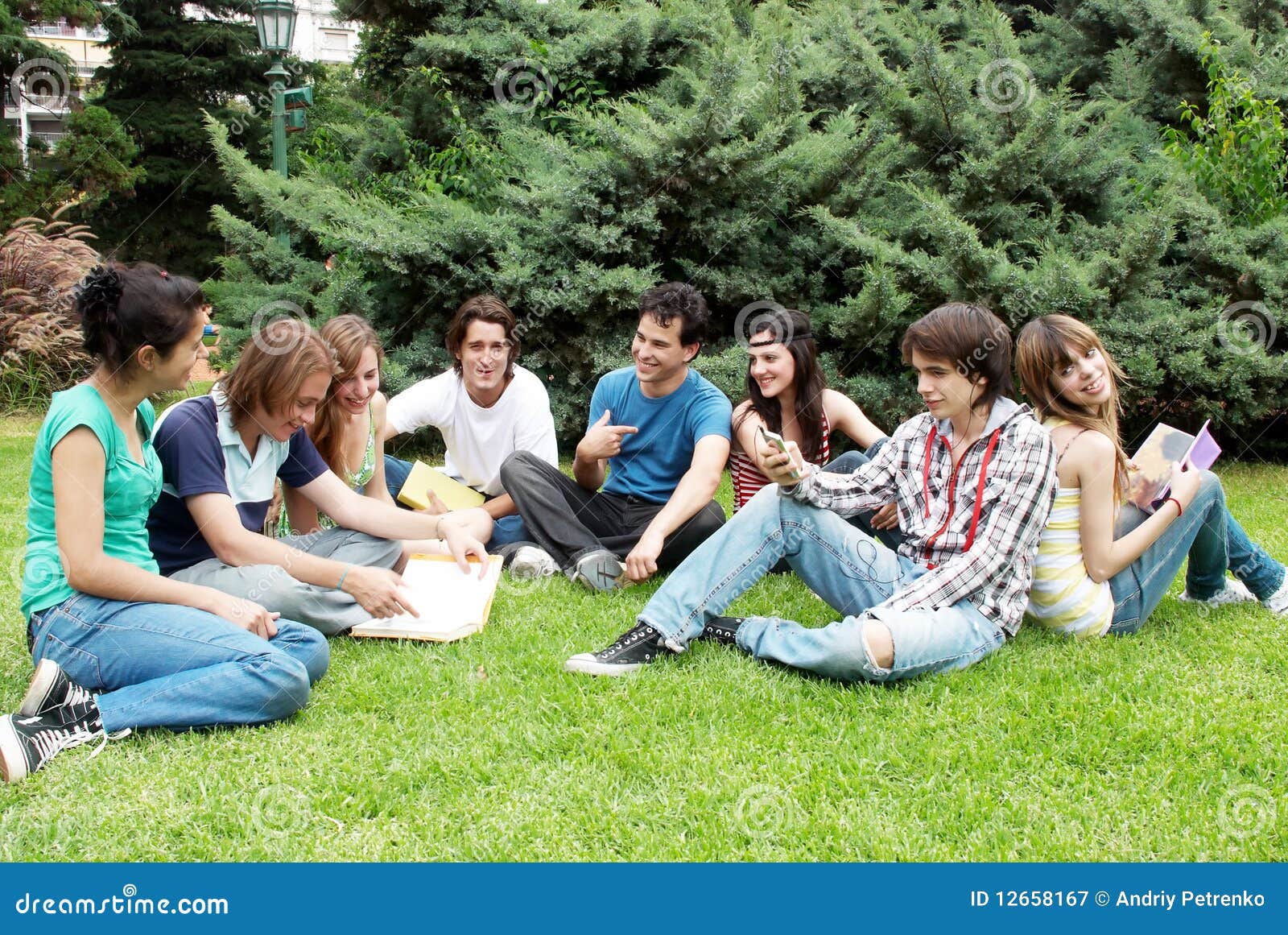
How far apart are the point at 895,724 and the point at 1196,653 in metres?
1.33

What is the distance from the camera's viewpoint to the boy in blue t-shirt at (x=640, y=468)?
14.6 feet

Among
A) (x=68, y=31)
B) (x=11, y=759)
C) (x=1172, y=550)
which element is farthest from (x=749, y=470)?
(x=68, y=31)

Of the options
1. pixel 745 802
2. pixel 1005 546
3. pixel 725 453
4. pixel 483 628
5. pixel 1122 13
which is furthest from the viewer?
pixel 1122 13

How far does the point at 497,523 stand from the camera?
5047 millimetres

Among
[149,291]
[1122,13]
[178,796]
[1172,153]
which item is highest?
[1122,13]

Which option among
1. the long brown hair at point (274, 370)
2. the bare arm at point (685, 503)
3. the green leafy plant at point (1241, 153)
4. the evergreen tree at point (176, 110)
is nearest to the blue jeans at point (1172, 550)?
the bare arm at point (685, 503)

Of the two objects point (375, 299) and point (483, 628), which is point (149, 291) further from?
point (375, 299)

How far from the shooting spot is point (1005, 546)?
129 inches

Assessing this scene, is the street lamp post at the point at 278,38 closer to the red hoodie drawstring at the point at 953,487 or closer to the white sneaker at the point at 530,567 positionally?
the white sneaker at the point at 530,567

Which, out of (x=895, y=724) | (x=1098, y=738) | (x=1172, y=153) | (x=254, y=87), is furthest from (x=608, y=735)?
(x=254, y=87)

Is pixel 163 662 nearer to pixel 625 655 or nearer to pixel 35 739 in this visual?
pixel 35 739

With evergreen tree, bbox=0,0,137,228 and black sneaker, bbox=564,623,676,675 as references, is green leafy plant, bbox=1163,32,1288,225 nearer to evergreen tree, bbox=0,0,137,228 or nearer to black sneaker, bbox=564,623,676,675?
black sneaker, bbox=564,623,676,675

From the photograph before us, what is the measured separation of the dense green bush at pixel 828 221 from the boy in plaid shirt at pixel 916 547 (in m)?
3.32

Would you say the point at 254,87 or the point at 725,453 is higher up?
the point at 254,87
